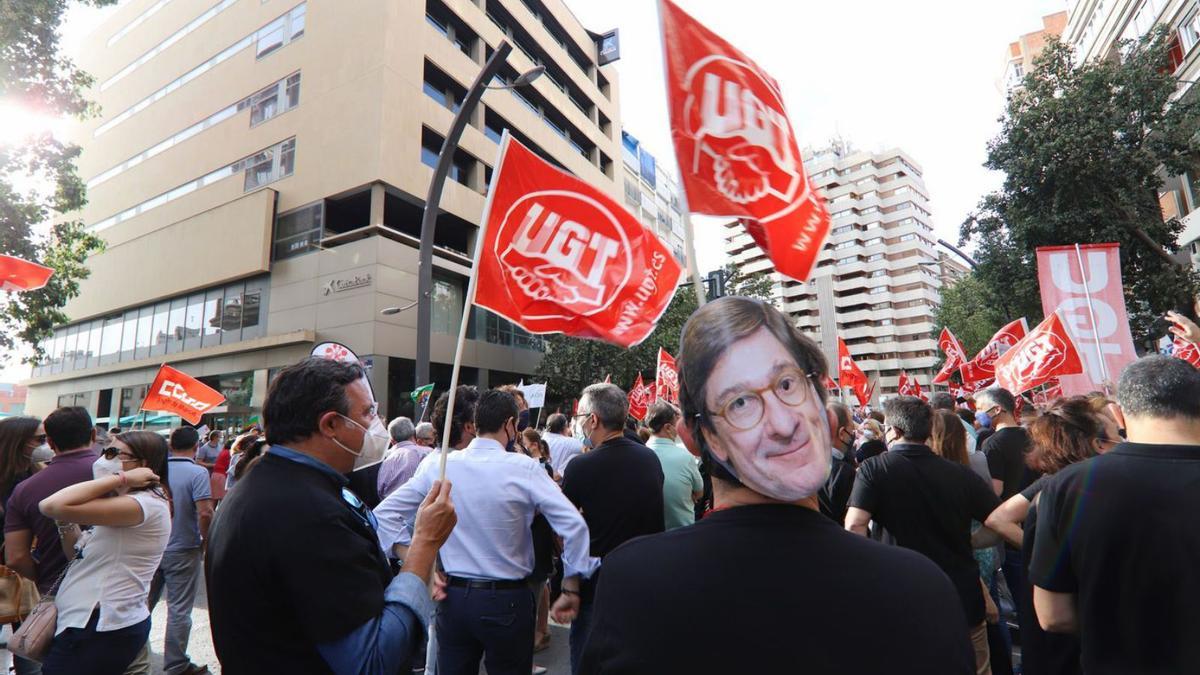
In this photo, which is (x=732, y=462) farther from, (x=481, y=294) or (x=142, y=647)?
(x=142, y=647)

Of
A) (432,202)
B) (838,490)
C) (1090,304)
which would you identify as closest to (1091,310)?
(1090,304)

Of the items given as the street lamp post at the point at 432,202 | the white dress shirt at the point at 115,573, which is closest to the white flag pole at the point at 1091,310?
the street lamp post at the point at 432,202

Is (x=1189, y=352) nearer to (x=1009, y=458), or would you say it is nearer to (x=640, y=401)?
(x=1009, y=458)

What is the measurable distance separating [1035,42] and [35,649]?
63962 millimetres

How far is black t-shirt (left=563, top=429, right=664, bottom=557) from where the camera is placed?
151 inches

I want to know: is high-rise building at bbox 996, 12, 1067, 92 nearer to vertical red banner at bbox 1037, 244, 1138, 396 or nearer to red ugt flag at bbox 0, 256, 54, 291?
vertical red banner at bbox 1037, 244, 1138, 396

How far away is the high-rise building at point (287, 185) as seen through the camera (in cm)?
2130

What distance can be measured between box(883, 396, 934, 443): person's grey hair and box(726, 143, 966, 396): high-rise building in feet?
246

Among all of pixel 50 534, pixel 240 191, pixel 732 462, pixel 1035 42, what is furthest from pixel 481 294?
pixel 1035 42

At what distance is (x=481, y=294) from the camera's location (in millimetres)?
3090

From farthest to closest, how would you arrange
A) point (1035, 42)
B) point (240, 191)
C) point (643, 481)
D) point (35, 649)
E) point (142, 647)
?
point (1035, 42) → point (240, 191) → point (643, 481) → point (142, 647) → point (35, 649)

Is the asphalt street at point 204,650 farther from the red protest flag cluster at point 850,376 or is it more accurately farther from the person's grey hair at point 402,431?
the red protest flag cluster at point 850,376

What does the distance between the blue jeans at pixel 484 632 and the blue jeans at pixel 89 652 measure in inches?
62.9

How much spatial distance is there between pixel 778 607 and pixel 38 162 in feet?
67.0
